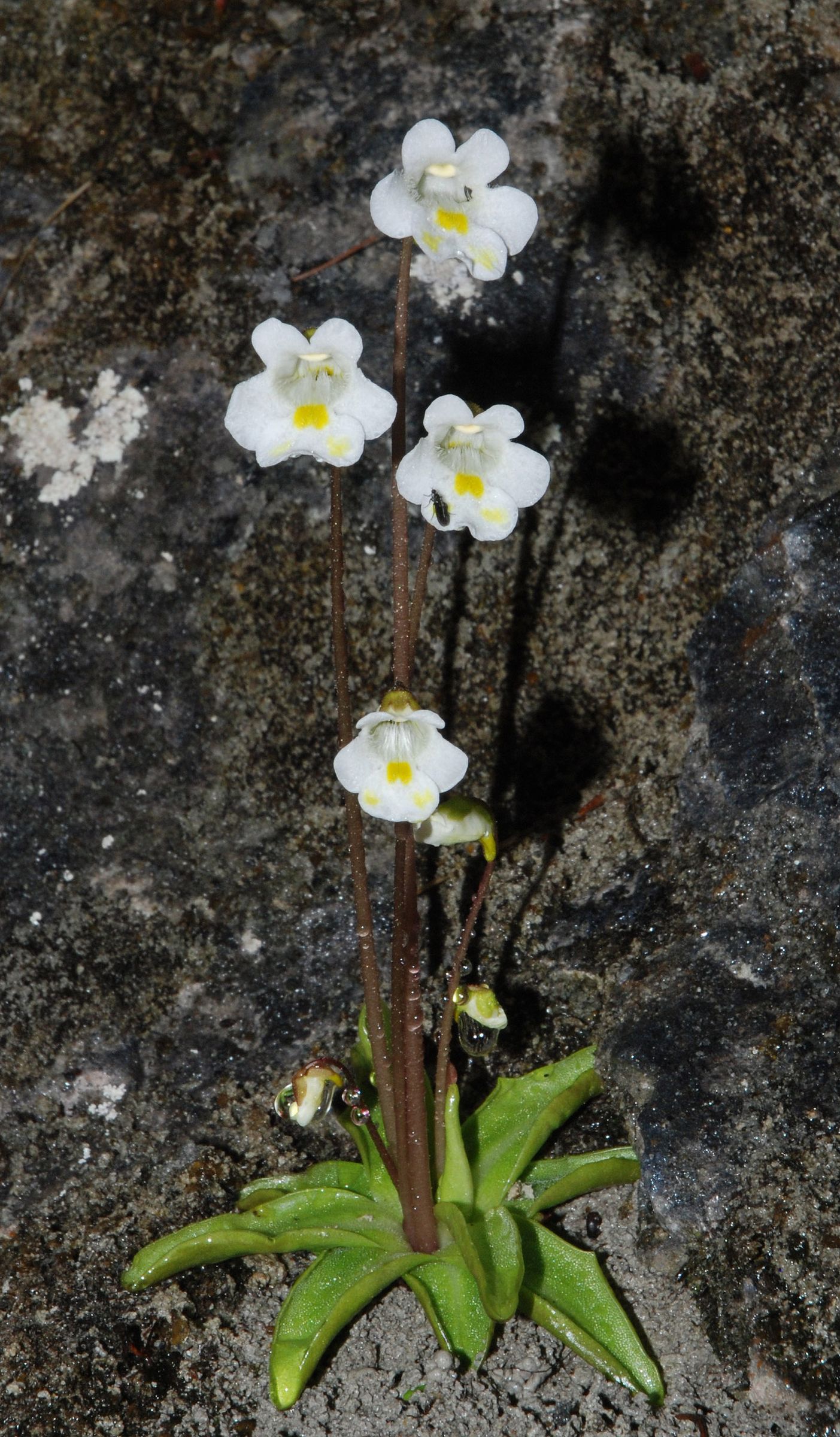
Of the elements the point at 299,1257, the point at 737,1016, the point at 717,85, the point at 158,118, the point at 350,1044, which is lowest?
the point at 299,1257

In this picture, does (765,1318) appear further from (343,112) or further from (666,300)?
(343,112)

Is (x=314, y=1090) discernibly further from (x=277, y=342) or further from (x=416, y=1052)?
(x=277, y=342)

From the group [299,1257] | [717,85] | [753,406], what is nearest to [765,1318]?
[299,1257]

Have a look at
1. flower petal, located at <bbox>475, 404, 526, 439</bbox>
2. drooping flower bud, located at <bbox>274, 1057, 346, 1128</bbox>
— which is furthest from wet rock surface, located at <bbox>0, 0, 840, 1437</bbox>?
flower petal, located at <bbox>475, 404, 526, 439</bbox>

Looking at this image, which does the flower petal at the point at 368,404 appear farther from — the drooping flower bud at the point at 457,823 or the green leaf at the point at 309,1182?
the green leaf at the point at 309,1182

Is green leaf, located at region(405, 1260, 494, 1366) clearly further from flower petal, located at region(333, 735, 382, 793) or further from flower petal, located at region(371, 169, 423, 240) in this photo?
flower petal, located at region(371, 169, 423, 240)

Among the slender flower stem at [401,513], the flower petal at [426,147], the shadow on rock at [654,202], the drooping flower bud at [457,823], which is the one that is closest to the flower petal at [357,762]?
the slender flower stem at [401,513]
